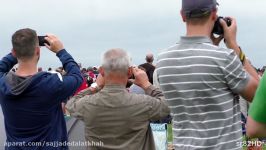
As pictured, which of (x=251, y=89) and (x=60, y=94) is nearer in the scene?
(x=251, y=89)

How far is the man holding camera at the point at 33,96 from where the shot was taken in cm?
376

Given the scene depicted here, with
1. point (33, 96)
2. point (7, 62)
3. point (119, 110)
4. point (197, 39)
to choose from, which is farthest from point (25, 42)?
point (197, 39)

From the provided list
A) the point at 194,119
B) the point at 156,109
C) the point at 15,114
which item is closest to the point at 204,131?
the point at 194,119

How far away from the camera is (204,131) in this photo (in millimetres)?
3098


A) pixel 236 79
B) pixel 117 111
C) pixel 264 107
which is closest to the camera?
pixel 264 107

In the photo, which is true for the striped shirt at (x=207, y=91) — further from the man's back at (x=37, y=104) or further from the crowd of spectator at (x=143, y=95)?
the man's back at (x=37, y=104)

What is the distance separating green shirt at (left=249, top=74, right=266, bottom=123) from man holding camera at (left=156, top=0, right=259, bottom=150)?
0.68 meters

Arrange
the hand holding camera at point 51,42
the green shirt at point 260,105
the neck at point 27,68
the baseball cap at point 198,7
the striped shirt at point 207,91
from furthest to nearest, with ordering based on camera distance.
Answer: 1. the hand holding camera at point 51,42
2. the neck at point 27,68
3. the baseball cap at point 198,7
4. the striped shirt at point 207,91
5. the green shirt at point 260,105

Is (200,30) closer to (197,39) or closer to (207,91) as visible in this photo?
(197,39)

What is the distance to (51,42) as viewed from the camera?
3961 mm

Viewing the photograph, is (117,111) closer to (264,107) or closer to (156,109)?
(156,109)

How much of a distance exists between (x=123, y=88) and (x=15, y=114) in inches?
34.4

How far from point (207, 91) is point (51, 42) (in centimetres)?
146

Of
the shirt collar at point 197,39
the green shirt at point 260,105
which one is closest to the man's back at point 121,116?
the shirt collar at point 197,39
